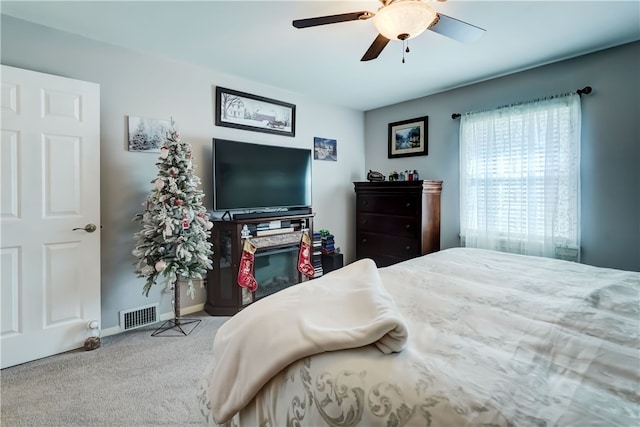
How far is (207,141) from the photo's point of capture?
315 centimetres

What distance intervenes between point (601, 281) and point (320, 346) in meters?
1.65

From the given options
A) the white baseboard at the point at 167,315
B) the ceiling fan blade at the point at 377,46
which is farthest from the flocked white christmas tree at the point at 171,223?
the ceiling fan blade at the point at 377,46

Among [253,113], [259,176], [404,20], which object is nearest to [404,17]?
[404,20]

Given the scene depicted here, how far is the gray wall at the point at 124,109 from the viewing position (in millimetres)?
2303

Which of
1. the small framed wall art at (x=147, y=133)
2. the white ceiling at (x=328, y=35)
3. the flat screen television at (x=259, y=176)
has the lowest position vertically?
the flat screen television at (x=259, y=176)

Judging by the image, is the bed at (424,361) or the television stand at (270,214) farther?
the television stand at (270,214)

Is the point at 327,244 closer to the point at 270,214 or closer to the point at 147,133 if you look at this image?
the point at 270,214

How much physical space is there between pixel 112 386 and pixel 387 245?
3.06 meters

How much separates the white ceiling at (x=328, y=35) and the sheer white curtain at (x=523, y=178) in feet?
1.83

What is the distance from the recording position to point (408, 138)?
4.15 metres

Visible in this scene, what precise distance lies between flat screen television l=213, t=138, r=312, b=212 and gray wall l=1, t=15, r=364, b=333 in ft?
0.89

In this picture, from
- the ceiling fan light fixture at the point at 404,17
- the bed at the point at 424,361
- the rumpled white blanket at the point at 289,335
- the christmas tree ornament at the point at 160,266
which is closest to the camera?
the bed at the point at 424,361

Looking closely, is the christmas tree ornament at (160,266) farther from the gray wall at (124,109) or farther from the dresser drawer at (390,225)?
the dresser drawer at (390,225)

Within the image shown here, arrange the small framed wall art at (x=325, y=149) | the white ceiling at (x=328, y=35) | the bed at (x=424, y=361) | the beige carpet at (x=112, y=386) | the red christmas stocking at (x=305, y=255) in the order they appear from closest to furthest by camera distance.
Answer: the bed at (x=424, y=361)
the beige carpet at (x=112, y=386)
the white ceiling at (x=328, y=35)
the red christmas stocking at (x=305, y=255)
the small framed wall art at (x=325, y=149)
